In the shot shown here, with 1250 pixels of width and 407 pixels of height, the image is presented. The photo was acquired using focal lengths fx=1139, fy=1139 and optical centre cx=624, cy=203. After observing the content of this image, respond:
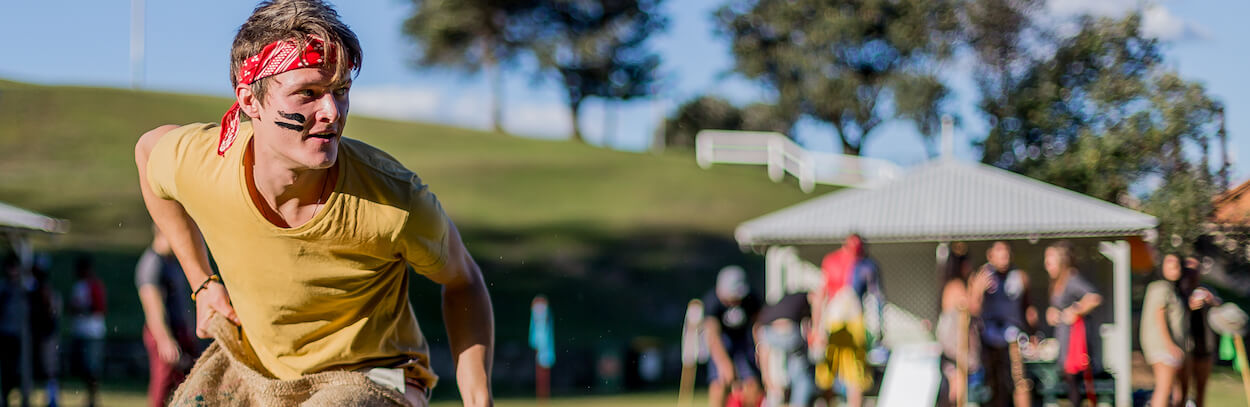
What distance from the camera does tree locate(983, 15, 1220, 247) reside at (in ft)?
24.9

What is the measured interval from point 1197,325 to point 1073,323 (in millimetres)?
1442

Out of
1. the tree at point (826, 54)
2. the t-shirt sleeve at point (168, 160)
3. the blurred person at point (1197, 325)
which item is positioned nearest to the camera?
the t-shirt sleeve at point (168, 160)

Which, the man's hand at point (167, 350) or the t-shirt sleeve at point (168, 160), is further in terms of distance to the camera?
the man's hand at point (167, 350)

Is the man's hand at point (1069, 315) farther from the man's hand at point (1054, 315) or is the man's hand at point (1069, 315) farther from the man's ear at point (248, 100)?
the man's ear at point (248, 100)

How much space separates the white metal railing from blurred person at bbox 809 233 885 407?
15.7 m

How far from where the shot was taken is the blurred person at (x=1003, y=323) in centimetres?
942

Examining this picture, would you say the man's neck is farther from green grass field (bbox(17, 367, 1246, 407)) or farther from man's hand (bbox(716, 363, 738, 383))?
green grass field (bbox(17, 367, 1246, 407))

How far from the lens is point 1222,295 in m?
7.46

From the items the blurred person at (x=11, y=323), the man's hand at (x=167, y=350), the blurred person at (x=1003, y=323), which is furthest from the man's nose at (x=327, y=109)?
the blurred person at (x=1003, y=323)

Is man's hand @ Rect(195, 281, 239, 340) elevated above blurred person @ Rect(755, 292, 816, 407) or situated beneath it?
elevated above

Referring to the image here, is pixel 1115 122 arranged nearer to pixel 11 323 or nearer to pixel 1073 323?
pixel 1073 323

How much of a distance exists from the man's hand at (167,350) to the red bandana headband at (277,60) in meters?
5.09

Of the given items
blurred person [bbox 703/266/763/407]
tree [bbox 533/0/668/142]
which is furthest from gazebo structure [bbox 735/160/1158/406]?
tree [bbox 533/0/668/142]

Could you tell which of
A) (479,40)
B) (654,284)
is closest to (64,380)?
(654,284)
